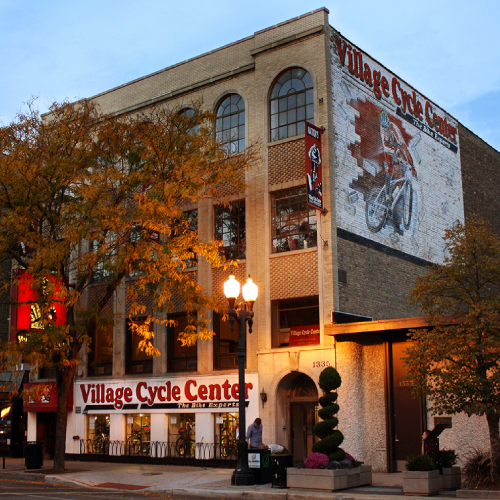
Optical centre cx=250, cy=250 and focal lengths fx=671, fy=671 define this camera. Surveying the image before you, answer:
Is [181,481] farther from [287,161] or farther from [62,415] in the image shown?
[287,161]

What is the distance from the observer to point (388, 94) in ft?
85.8

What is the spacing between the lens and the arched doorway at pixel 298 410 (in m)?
21.9

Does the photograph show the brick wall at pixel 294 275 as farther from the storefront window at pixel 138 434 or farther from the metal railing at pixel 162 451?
the storefront window at pixel 138 434

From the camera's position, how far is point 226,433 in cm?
2295

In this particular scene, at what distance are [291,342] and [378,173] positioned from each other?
7199 mm

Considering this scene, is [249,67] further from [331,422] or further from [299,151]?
[331,422]

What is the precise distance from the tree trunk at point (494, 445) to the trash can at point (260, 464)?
18.6 ft

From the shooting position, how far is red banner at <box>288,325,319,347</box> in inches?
845

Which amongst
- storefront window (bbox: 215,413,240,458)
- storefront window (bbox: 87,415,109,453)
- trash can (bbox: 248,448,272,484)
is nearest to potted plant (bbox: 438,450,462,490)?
trash can (bbox: 248,448,272,484)

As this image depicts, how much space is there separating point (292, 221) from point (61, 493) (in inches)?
443

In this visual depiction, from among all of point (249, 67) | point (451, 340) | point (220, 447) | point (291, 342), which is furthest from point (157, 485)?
point (249, 67)

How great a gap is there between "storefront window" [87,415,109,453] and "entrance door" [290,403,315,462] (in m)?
8.08

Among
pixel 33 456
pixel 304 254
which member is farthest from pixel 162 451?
pixel 304 254

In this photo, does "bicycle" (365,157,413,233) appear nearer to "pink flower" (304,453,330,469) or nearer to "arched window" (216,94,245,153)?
"arched window" (216,94,245,153)
